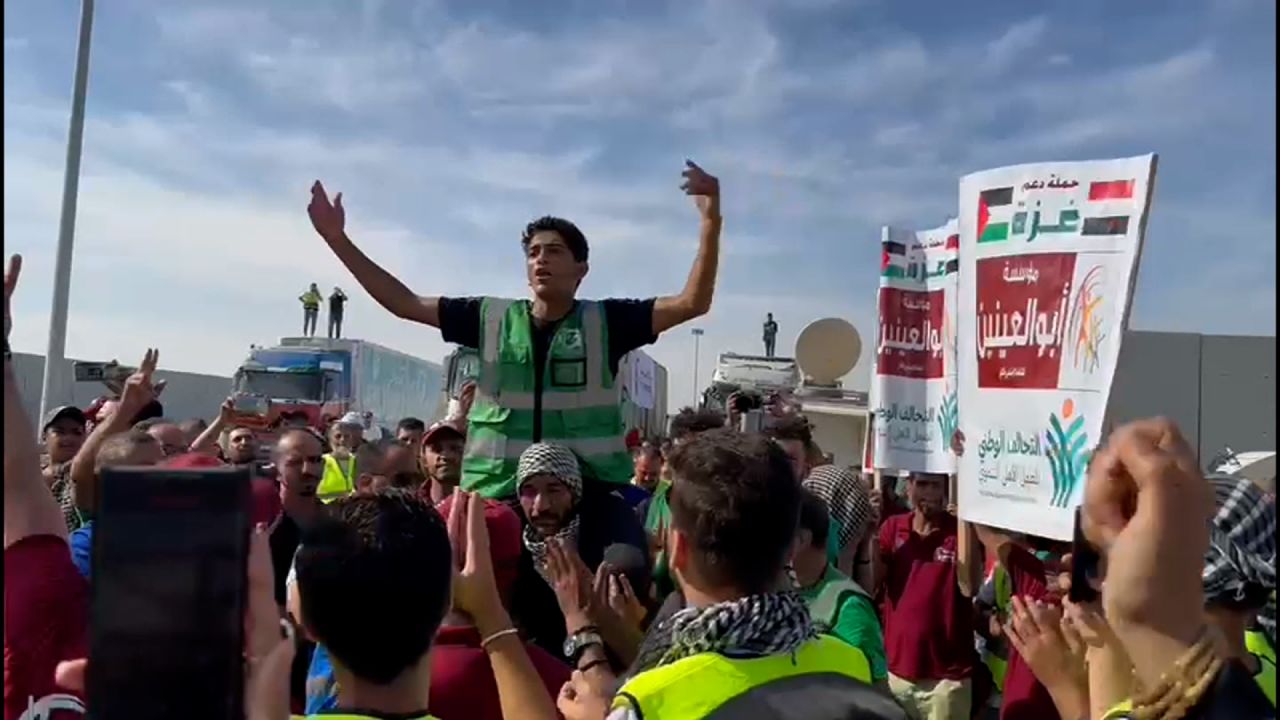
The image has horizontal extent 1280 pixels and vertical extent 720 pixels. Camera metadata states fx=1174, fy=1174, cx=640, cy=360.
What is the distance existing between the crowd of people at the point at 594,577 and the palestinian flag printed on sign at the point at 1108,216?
167 cm

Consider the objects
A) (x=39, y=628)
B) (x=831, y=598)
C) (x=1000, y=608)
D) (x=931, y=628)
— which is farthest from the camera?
(x=931, y=628)

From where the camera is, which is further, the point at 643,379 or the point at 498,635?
the point at 643,379

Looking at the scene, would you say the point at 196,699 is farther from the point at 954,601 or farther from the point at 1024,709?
the point at 954,601

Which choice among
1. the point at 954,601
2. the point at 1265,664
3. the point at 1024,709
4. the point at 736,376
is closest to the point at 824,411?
the point at 736,376

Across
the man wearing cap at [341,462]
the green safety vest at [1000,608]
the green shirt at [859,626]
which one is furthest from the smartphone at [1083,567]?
the man wearing cap at [341,462]

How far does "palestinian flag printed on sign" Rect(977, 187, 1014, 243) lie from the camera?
5.02 meters

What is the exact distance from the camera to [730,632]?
223cm

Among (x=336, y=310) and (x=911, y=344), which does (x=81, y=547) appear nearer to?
(x=911, y=344)

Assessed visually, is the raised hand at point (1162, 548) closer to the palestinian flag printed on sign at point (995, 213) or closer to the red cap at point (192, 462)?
the red cap at point (192, 462)

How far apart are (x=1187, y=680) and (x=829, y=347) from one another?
51.2 ft

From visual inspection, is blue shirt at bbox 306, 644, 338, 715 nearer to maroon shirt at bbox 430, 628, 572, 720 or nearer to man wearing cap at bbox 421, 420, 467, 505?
maroon shirt at bbox 430, 628, 572, 720

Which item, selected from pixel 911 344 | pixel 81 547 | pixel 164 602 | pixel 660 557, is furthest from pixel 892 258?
pixel 164 602

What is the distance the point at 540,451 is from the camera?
3.78 meters

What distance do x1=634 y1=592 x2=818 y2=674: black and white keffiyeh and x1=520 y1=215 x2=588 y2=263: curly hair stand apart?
1.96m
